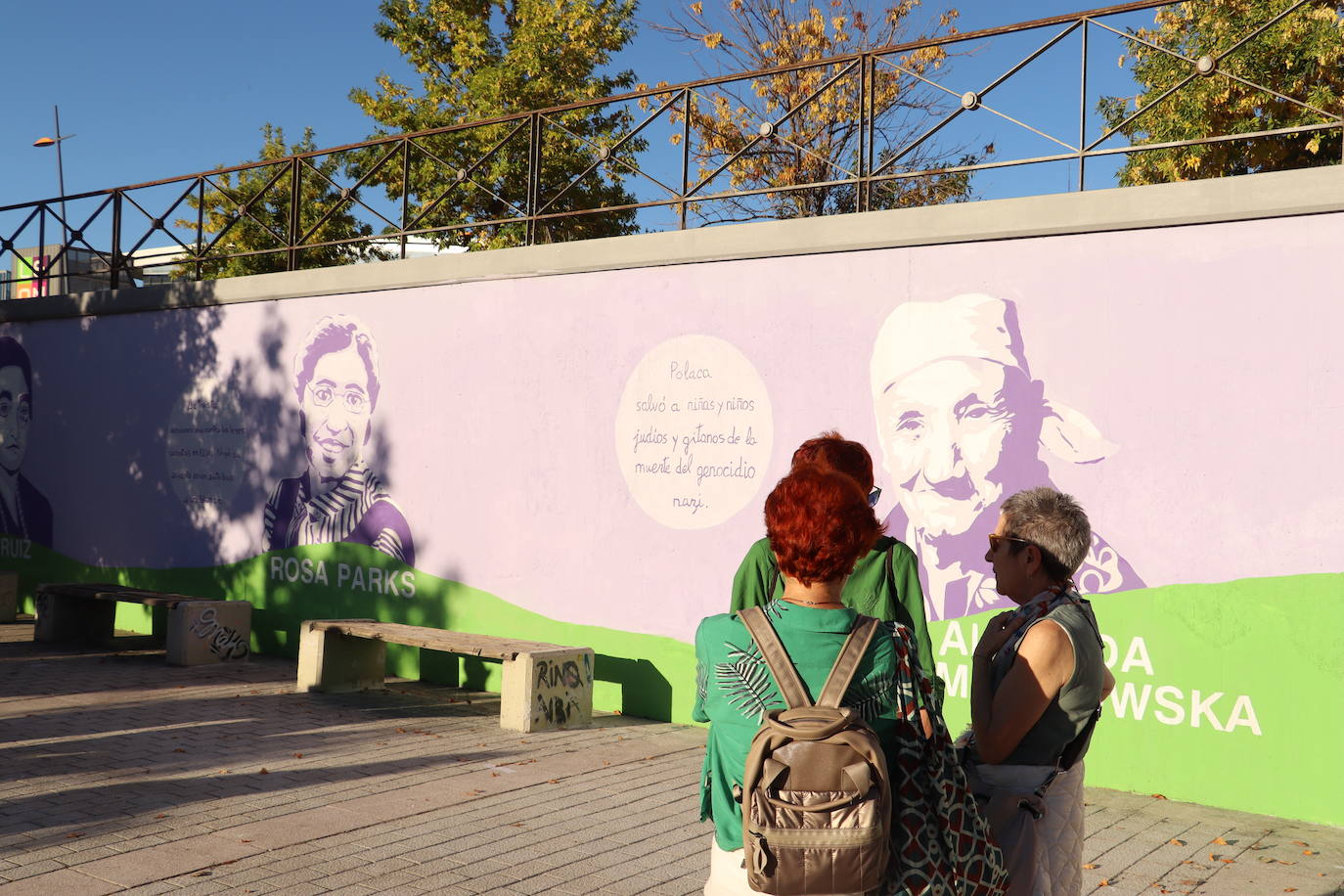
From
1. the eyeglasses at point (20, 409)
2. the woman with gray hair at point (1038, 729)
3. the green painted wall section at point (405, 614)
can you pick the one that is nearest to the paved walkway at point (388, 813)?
the green painted wall section at point (405, 614)

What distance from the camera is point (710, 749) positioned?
8.92 feet

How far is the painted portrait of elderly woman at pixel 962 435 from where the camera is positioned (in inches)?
266

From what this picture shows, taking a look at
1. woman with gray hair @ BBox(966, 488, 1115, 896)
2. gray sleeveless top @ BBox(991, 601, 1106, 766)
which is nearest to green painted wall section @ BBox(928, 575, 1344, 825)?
woman with gray hair @ BBox(966, 488, 1115, 896)

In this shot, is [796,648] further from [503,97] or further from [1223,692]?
[503,97]

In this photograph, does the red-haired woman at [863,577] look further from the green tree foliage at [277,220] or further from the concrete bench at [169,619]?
the green tree foliage at [277,220]

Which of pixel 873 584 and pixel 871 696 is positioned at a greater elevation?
pixel 873 584

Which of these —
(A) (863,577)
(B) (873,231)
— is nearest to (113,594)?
(B) (873,231)

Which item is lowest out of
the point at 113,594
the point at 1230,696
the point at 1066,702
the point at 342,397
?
the point at 1230,696

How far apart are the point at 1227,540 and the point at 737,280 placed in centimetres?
340

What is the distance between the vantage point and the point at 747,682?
8.29 feet

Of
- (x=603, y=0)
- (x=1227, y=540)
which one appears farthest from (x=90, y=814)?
(x=603, y=0)

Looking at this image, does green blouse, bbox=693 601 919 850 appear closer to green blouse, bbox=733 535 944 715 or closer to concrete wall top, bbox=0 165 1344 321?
green blouse, bbox=733 535 944 715

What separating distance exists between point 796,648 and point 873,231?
17.2ft

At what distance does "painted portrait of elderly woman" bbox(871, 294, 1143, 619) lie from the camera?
6746 millimetres
